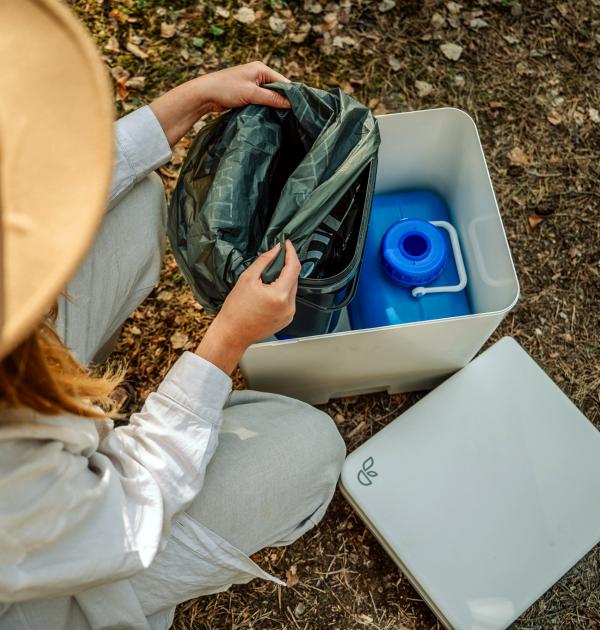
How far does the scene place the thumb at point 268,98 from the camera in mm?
1103

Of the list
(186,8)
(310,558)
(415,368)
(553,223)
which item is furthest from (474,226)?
(186,8)

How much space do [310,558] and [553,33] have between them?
1472mm

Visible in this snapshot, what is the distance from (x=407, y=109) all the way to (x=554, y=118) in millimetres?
376

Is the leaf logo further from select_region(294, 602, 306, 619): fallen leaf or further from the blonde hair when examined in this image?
the blonde hair

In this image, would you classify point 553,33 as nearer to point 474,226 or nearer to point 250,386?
point 474,226

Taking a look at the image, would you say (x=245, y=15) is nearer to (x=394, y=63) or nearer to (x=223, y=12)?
(x=223, y=12)

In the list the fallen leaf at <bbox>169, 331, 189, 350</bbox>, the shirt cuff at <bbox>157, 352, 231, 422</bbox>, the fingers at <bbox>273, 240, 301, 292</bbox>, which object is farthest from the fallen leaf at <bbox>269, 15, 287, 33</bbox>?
the shirt cuff at <bbox>157, 352, 231, 422</bbox>

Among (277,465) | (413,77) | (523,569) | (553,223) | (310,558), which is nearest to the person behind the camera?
(277,465)

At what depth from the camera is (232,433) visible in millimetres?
1051

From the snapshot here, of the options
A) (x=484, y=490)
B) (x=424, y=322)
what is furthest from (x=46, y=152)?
(x=484, y=490)

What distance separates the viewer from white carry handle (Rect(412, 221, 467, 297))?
3.98 feet

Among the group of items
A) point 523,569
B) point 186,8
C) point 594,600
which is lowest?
point 594,600

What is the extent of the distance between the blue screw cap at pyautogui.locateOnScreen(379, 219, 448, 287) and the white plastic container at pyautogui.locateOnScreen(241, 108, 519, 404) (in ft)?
0.28

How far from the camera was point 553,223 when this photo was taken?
1.56m
